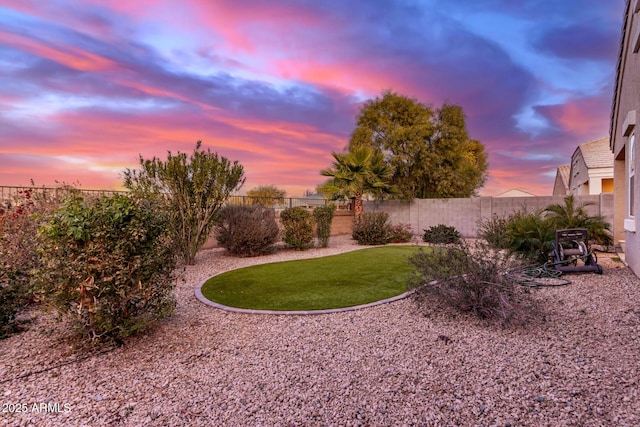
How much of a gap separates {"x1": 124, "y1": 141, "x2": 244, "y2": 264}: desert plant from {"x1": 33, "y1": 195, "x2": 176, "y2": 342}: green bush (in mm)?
4768

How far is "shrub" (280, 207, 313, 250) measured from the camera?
1143cm

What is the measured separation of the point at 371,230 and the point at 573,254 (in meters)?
7.04

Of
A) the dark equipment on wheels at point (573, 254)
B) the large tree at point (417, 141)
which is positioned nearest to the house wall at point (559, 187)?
the large tree at point (417, 141)

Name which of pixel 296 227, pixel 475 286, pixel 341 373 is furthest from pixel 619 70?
pixel 341 373

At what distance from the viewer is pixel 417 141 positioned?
18344 millimetres

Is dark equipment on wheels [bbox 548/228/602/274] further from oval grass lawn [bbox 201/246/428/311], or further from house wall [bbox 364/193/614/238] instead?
house wall [bbox 364/193/614/238]

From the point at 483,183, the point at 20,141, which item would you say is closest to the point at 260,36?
the point at 20,141

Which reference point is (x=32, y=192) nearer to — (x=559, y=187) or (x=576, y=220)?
(x=576, y=220)

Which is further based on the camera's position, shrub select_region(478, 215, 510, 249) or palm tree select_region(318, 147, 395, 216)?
palm tree select_region(318, 147, 395, 216)

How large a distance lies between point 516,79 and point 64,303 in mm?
11809

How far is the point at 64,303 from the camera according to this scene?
135 inches

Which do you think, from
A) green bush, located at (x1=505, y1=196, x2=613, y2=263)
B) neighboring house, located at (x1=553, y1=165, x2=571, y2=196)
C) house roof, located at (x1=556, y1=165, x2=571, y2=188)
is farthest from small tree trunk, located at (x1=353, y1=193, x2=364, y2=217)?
house roof, located at (x1=556, y1=165, x2=571, y2=188)

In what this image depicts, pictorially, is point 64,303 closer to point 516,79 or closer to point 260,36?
point 260,36

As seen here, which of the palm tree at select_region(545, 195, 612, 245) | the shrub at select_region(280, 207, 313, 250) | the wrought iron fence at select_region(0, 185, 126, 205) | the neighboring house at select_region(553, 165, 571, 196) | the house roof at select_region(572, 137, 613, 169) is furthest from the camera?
the neighboring house at select_region(553, 165, 571, 196)
